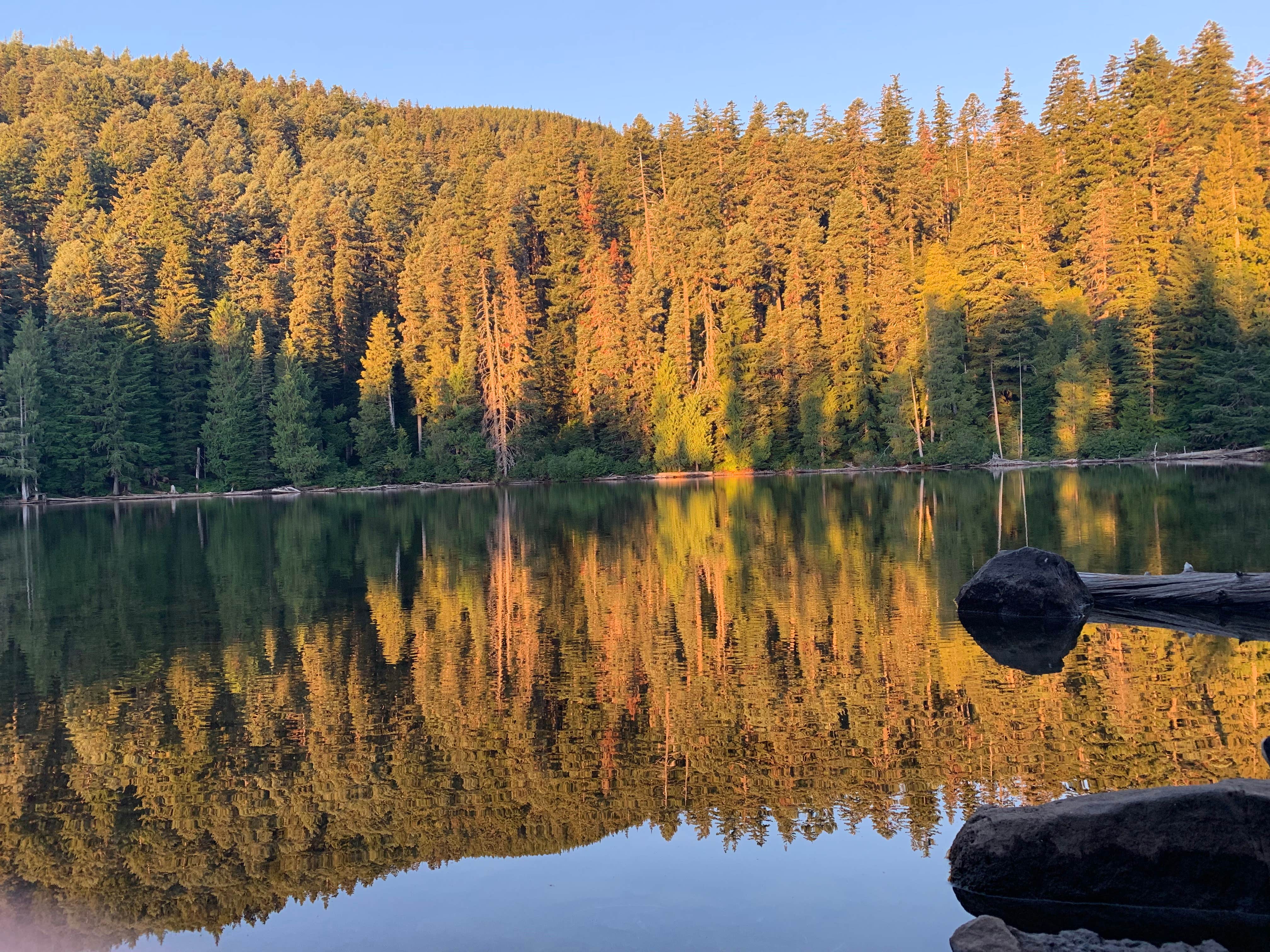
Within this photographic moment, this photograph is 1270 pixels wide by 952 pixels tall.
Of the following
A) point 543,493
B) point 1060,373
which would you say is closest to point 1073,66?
point 1060,373

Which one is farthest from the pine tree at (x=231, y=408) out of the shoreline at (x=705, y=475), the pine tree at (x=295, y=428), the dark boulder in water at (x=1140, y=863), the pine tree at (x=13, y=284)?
the dark boulder in water at (x=1140, y=863)

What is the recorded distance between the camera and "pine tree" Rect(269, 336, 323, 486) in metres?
68.8

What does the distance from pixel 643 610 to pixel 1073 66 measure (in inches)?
2819

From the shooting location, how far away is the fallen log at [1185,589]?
14.1 meters

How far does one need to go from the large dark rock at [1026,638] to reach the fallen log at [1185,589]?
0.99 m

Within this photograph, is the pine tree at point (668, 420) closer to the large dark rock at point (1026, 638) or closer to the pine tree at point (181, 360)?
the pine tree at point (181, 360)

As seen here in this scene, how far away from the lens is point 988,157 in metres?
72.7

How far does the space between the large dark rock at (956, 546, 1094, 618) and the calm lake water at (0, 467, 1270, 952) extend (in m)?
0.69

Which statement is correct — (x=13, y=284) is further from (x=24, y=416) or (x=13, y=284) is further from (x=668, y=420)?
(x=668, y=420)

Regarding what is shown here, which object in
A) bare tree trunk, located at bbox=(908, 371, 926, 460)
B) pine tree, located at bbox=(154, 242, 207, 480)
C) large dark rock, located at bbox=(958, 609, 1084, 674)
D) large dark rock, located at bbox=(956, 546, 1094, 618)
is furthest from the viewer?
pine tree, located at bbox=(154, 242, 207, 480)

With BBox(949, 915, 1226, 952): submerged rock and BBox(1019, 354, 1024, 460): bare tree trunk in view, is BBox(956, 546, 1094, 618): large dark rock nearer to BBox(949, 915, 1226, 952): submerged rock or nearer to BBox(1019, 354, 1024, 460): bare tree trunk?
BBox(949, 915, 1226, 952): submerged rock

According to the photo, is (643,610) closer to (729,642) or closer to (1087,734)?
(729,642)

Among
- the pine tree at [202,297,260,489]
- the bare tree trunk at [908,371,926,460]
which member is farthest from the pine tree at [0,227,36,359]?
the bare tree trunk at [908,371,926,460]

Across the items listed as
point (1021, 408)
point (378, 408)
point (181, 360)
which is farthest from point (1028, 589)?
A: point (181, 360)
